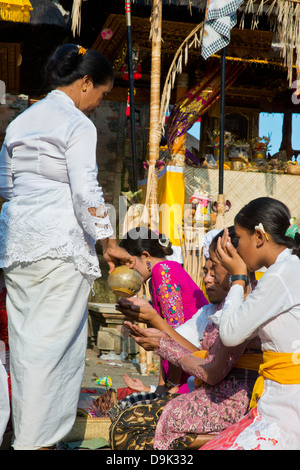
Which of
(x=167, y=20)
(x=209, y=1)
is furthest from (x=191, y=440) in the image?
(x=167, y=20)

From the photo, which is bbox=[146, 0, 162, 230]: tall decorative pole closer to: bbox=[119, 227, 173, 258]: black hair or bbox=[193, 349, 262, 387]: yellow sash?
bbox=[119, 227, 173, 258]: black hair

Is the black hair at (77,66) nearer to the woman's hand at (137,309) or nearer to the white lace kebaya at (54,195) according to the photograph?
the white lace kebaya at (54,195)

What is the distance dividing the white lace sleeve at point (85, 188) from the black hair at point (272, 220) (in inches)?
23.9

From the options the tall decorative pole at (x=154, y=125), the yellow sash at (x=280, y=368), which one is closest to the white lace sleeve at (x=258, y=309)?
the yellow sash at (x=280, y=368)

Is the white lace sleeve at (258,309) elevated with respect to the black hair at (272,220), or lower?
lower

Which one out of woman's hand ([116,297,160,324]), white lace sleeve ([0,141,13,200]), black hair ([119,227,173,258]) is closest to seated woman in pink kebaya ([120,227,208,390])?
black hair ([119,227,173,258])

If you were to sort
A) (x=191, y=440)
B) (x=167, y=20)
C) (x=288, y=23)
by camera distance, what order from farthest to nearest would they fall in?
(x=167, y=20) < (x=288, y=23) < (x=191, y=440)

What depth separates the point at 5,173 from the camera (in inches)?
106

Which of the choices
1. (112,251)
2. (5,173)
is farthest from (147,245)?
(5,173)

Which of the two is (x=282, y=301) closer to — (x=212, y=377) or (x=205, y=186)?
(x=212, y=377)

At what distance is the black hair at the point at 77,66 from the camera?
264 cm

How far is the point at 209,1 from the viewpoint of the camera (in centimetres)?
597

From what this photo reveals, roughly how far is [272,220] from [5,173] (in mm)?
1263

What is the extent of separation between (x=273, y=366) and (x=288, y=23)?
17.6 feet
